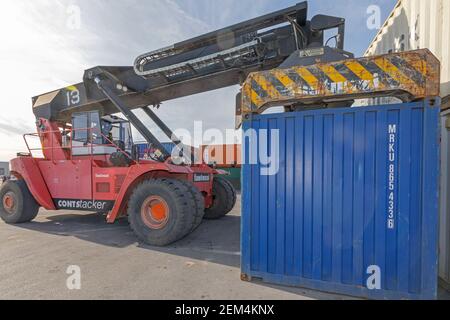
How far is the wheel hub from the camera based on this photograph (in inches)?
272

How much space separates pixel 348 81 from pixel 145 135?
4.34 meters

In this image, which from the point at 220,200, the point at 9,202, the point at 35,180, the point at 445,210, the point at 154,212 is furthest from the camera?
the point at 220,200

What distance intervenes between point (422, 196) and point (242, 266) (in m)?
2.25

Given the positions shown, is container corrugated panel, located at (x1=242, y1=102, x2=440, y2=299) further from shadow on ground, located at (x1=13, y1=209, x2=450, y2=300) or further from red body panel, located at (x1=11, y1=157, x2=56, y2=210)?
red body panel, located at (x1=11, y1=157, x2=56, y2=210)

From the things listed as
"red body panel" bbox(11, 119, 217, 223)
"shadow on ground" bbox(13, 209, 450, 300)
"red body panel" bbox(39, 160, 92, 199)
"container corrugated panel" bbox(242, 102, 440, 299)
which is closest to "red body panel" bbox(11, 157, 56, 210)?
"red body panel" bbox(11, 119, 217, 223)

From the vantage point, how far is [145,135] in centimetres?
586

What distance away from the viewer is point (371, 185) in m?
2.92

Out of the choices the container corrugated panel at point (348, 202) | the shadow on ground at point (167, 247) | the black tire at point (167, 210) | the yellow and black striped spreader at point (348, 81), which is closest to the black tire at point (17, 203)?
the shadow on ground at point (167, 247)

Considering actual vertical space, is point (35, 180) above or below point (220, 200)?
above

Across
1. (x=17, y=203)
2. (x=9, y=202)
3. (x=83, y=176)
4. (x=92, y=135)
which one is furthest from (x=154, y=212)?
(x=9, y=202)

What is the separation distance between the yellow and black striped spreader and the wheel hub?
7.06 m

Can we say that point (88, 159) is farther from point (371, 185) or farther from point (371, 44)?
point (371, 44)

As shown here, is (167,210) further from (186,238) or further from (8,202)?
(8,202)
